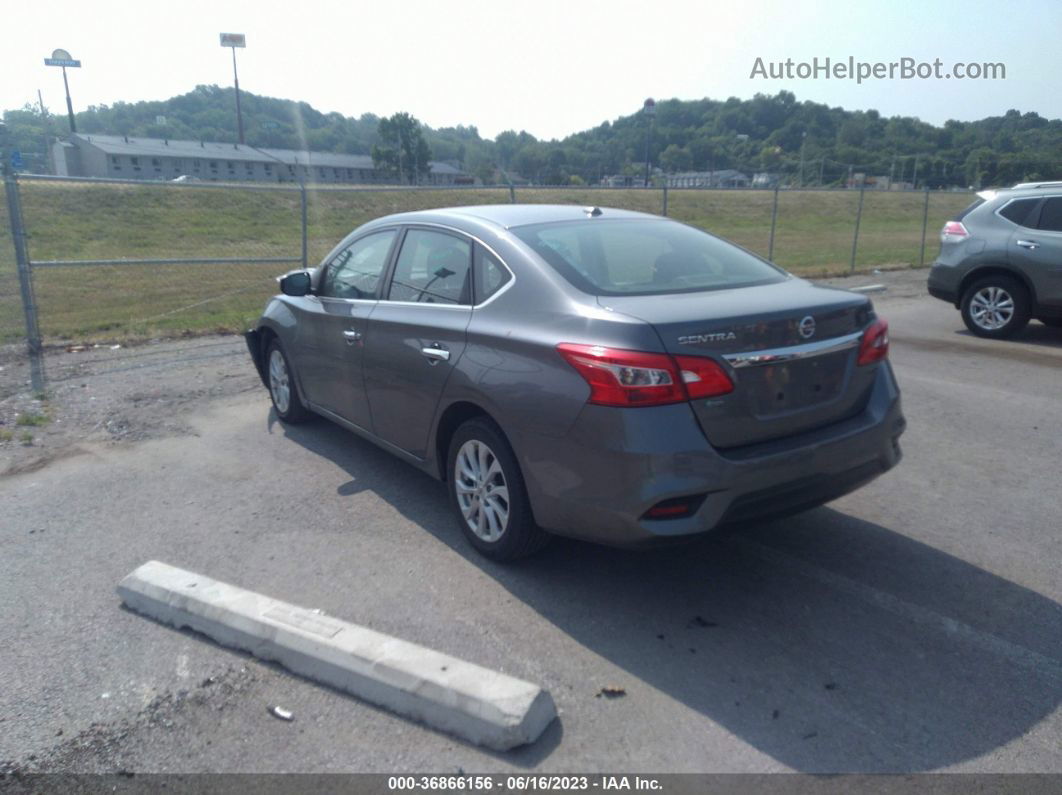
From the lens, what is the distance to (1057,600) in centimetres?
387

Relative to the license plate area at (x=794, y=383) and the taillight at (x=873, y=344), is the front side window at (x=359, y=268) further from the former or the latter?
the taillight at (x=873, y=344)

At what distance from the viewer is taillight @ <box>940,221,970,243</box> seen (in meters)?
10.4

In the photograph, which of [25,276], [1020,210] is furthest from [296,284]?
[1020,210]

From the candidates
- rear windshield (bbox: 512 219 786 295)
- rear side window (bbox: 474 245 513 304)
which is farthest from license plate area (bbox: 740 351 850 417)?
rear side window (bbox: 474 245 513 304)

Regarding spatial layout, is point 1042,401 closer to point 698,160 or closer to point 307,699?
point 307,699

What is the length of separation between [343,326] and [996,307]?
321 inches

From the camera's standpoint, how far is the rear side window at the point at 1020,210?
9.92 metres

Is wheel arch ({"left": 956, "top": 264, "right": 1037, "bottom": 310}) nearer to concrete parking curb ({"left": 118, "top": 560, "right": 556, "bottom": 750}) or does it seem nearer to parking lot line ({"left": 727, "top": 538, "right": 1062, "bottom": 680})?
parking lot line ({"left": 727, "top": 538, "right": 1062, "bottom": 680})

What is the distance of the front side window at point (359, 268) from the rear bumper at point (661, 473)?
1953 mm

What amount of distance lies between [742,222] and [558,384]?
83.7 ft

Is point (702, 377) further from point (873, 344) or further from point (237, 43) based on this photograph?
point (237, 43)

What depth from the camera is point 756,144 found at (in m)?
31.9

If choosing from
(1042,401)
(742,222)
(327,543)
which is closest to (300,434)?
(327,543)

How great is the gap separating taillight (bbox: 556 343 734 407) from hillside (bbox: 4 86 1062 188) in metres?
18.1
